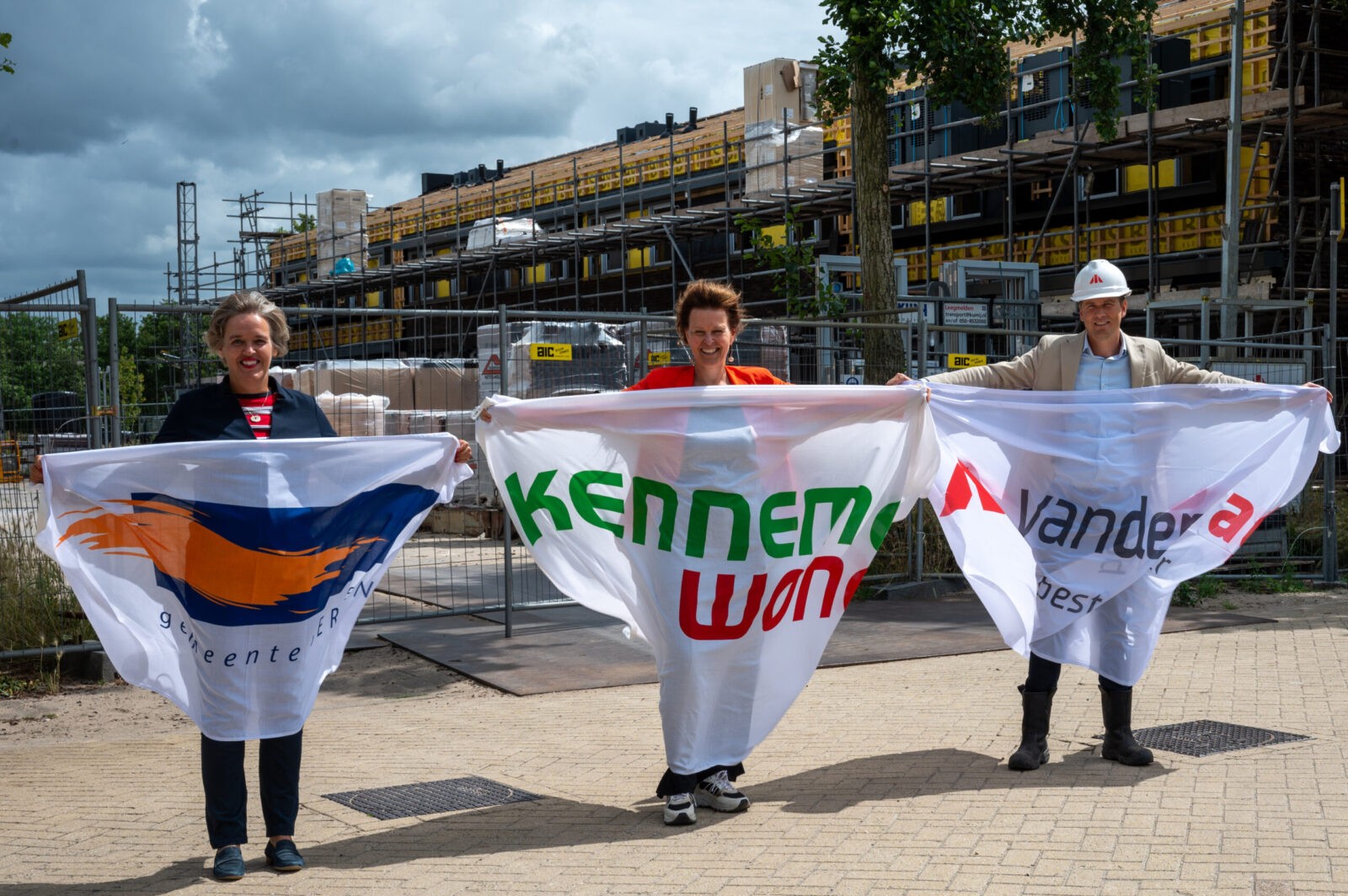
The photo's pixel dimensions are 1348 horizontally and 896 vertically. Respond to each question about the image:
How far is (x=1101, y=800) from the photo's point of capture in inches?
235

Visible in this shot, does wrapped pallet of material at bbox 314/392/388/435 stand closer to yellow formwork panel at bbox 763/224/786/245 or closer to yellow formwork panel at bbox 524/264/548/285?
yellow formwork panel at bbox 763/224/786/245

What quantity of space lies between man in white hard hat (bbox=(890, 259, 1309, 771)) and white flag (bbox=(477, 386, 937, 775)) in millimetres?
585

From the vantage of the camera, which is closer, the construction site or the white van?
the construction site

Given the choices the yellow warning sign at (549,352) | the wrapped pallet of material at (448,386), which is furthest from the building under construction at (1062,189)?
the yellow warning sign at (549,352)

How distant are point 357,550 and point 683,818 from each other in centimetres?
163

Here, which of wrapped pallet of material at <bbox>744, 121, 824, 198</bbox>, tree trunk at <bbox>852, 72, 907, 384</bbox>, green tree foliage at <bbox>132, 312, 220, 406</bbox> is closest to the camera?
green tree foliage at <bbox>132, 312, 220, 406</bbox>

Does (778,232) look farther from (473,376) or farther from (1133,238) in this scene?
(473,376)

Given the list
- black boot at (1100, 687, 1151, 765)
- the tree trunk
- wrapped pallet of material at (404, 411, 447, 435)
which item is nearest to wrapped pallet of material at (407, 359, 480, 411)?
wrapped pallet of material at (404, 411, 447, 435)

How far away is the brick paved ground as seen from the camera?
5051 millimetres

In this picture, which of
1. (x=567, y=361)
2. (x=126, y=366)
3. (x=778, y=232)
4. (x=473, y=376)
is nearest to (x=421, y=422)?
(x=473, y=376)

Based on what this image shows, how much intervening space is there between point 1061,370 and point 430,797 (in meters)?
3.48

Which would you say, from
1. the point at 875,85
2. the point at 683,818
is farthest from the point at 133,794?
the point at 875,85

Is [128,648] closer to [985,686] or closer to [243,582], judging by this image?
[243,582]

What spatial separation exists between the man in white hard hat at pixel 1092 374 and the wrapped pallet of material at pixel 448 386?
8052mm
